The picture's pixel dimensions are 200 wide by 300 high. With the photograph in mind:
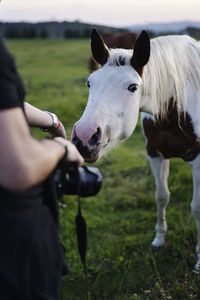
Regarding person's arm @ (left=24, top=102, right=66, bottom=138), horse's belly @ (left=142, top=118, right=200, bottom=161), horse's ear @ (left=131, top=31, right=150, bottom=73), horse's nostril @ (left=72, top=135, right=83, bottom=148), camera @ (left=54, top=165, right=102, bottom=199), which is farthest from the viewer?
horse's belly @ (left=142, top=118, right=200, bottom=161)

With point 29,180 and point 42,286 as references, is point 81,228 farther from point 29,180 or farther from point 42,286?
point 29,180

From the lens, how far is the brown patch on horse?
361cm

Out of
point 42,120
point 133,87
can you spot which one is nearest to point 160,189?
point 133,87

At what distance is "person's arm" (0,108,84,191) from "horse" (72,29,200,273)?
124 centimetres

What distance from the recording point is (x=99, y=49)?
3.01 metres

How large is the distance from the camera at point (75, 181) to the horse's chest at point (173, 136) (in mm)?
1457

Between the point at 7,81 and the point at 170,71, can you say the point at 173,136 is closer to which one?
the point at 170,71

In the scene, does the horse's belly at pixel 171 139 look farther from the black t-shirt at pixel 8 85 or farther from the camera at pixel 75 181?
the black t-shirt at pixel 8 85

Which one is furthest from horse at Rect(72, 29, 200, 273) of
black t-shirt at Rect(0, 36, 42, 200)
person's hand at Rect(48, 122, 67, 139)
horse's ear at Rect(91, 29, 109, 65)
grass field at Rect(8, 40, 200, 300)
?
black t-shirt at Rect(0, 36, 42, 200)

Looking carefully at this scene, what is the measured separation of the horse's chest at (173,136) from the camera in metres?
3.62

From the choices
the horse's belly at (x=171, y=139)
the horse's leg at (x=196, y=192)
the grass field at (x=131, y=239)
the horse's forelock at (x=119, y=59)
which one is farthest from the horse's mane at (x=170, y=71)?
the grass field at (x=131, y=239)

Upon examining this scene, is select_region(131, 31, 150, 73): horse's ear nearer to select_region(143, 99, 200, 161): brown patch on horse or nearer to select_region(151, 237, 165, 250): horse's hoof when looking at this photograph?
select_region(143, 99, 200, 161): brown patch on horse

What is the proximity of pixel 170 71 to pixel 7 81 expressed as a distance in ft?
6.85

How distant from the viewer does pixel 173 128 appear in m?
3.68
